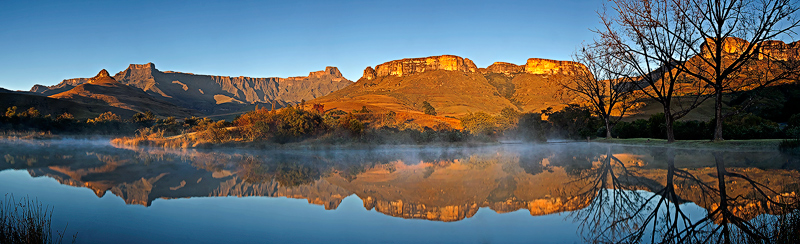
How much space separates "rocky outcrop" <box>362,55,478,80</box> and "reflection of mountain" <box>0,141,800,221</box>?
131 m

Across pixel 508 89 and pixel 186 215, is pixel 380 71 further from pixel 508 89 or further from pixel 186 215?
pixel 186 215

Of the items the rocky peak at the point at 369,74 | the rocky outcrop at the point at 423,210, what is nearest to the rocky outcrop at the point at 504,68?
the rocky peak at the point at 369,74

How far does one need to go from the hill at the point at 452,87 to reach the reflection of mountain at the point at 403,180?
6441 centimetres

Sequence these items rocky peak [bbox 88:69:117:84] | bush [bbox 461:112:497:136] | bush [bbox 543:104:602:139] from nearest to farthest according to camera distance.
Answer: bush [bbox 461:112:497:136]
bush [bbox 543:104:602:139]
rocky peak [bbox 88:69:117:84]

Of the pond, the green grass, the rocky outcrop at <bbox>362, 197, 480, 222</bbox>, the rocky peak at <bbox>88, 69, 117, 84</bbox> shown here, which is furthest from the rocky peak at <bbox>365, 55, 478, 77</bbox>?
the rocky outcrop at <bbox>362, 197, 480, 222</bbox>

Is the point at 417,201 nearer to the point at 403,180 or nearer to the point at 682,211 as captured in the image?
the point at 403,180

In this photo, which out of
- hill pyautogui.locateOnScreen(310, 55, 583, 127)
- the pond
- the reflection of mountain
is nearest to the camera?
the pond

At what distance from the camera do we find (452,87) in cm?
11644

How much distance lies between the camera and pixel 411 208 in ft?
21.5

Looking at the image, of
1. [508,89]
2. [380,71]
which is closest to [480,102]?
[508,89]

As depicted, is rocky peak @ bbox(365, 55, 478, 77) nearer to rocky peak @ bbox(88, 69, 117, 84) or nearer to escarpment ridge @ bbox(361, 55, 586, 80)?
escarpment ridge @ bbox(361, 55, 586, 80)

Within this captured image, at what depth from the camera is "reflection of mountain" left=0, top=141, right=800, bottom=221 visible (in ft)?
22.3

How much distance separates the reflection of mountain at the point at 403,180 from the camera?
680 cm

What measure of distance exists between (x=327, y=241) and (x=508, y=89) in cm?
12334
